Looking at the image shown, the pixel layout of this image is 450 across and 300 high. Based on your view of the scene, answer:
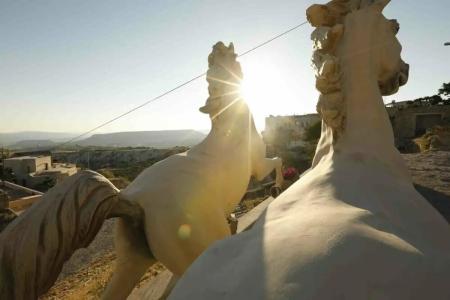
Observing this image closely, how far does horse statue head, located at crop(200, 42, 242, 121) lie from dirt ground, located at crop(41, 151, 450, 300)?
1994mm

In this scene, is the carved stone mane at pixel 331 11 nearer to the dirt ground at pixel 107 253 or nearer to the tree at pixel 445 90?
the dirt ground at pixel 107 253

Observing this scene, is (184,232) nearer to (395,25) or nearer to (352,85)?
(352,85)

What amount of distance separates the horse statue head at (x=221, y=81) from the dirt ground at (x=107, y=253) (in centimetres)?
199

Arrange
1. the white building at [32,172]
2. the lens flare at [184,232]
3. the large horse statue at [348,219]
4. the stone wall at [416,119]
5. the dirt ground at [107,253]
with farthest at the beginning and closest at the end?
the white building at [32,172]
the stone wall at [416,119]
the dirt ground at [107,253]
the lens flare at [184,232]
the large horse statue at [348,219]

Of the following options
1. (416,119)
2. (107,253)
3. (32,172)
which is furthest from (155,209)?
(32,172)

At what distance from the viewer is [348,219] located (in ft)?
3.43

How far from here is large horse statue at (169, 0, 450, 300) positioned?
84cm

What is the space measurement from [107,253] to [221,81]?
686 cm

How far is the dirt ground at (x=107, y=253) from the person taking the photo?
3.56m

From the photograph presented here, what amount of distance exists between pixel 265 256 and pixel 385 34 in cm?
136

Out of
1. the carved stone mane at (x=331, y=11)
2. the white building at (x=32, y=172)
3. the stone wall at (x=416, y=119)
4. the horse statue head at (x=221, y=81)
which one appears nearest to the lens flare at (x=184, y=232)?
the horse statue head at (x=221, y=81)

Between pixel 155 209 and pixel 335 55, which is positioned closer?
pixel 335 55

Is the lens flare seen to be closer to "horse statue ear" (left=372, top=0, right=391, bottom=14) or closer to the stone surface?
the stone surface

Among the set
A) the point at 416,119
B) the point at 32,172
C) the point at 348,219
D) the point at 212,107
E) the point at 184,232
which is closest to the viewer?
the point at 348,219
